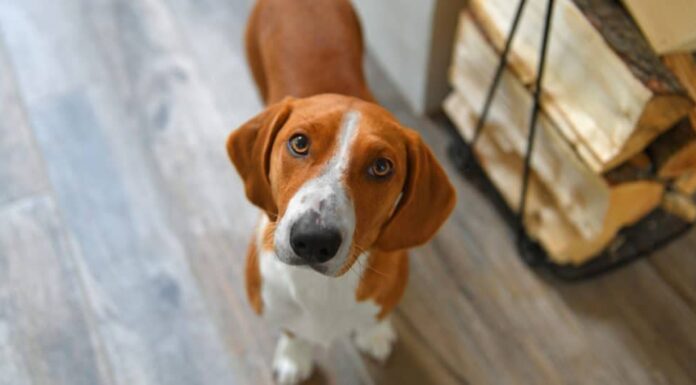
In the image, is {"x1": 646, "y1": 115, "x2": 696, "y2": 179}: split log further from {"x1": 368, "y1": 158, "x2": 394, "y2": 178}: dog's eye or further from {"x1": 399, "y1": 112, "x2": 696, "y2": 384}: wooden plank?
{"x1": 368, "y1": 158, "x2": 394, "y2": 178}: dog's eye

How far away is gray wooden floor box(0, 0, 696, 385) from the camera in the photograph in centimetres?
159

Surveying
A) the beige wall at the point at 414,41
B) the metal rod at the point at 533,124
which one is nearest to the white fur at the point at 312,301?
the metal rod at the point at 533,124

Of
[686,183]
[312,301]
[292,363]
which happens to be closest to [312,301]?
[312,301]

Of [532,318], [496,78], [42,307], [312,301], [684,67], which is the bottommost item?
[532,318]

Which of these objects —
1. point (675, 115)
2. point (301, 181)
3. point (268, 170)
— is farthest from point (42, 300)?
point (675, 115)

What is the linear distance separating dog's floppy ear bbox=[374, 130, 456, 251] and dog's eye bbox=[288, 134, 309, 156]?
0.18m

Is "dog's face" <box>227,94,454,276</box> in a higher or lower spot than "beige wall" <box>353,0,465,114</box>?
higher

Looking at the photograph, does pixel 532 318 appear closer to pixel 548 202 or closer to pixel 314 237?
pixel 548 202

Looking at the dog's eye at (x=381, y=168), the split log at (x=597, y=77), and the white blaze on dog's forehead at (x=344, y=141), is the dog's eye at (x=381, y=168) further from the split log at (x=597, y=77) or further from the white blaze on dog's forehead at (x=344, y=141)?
the split log at (x=597, y=77)

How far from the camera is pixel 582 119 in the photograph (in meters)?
1.41

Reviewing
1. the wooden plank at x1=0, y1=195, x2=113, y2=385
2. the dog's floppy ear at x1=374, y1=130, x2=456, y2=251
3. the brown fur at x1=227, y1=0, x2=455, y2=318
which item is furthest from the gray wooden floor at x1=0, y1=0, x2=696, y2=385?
the dog's floppy ear at x1=374, y1=130, x2=456, y2=251

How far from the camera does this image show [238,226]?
1766 millimetres

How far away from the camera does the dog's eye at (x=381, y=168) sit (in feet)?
3.17

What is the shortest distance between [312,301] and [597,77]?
0.75 m
